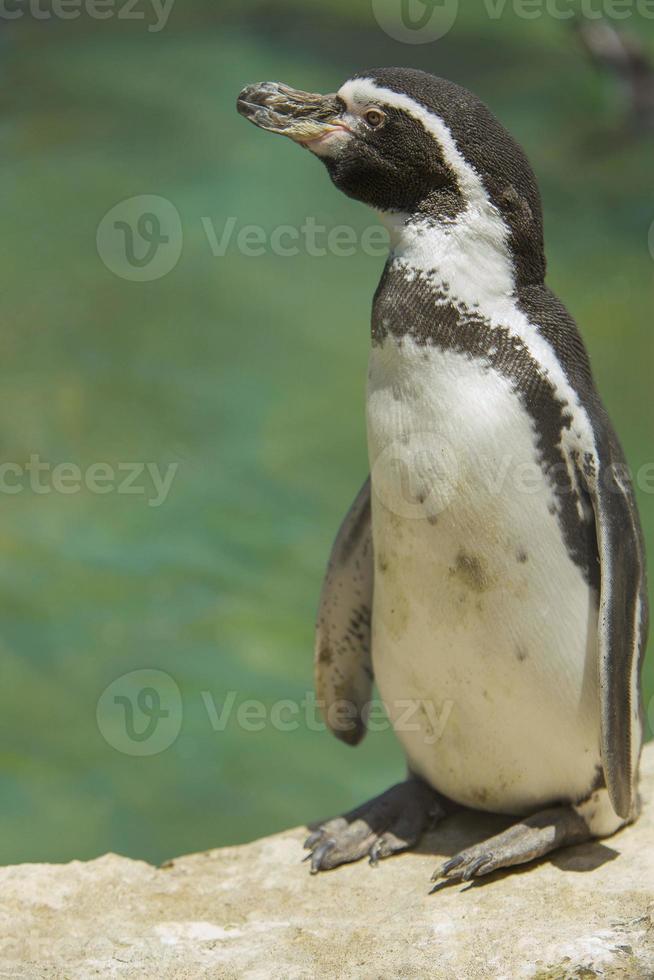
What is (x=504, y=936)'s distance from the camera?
2266mm

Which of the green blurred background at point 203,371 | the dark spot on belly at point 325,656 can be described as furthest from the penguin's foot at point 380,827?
the green blurred background at point 203,371

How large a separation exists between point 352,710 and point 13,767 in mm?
2664

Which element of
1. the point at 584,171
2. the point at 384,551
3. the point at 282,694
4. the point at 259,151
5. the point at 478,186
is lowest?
the point at 282,694

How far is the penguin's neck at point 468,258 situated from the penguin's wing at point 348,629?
0.57m

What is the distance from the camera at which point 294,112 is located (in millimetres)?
2469

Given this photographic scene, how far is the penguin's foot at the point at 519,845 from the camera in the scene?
249cm

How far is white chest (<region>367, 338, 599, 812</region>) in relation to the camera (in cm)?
235

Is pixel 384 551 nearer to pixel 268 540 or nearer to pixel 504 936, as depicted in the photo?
pixel 504 936

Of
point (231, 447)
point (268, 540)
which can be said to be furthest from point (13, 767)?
point (231, 447)

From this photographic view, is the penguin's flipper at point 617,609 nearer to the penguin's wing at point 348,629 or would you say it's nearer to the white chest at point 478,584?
the white chest at point 478,584

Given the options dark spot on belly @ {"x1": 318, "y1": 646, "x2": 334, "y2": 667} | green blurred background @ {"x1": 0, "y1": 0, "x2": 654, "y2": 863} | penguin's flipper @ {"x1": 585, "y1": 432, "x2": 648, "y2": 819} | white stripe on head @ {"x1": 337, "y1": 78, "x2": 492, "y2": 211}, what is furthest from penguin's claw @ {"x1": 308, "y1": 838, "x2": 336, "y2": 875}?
Answer: green blurred background @ {"x1": 0, "y1": 0, "x2": 654, "y2": 863}

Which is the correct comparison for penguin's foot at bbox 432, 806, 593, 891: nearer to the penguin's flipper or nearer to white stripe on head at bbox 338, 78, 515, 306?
the penguin's flipper

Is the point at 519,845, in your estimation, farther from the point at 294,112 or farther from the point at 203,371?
the point at 203,371

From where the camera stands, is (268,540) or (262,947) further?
(268,540)
